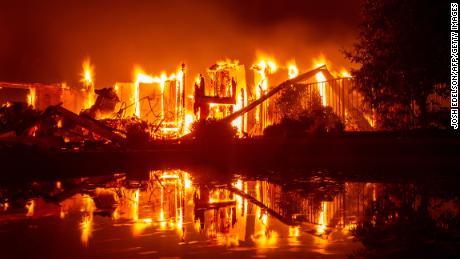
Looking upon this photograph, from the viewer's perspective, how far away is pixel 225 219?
597 cm

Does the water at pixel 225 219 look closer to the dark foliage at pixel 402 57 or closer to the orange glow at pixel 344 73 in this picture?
the dark foliage at pixel 402 57

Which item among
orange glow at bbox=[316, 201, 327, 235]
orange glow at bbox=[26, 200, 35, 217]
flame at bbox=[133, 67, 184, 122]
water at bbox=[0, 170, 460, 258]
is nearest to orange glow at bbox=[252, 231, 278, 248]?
water at bbox=[0, 170, 460, 258]

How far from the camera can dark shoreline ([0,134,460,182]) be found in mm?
11639

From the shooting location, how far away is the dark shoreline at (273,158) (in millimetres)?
11639

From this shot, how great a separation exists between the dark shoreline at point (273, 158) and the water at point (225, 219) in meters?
2.59

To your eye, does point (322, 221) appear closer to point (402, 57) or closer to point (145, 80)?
point (402, 57)

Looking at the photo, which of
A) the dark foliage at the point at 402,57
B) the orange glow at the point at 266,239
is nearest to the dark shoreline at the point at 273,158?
the dark foliage at the point at 402,57

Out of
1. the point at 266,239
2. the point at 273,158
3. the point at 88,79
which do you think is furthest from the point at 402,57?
the point at 88,79

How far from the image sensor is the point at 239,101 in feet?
79.9

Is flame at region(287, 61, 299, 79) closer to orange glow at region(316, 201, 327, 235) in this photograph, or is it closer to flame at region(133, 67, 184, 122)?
flame at region(133, 67, 184, 122)

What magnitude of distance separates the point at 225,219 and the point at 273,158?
957cm

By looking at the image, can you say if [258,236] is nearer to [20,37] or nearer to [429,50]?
[429,50]

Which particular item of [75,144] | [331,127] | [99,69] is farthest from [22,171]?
[99,69]

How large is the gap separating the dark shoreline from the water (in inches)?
102
